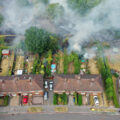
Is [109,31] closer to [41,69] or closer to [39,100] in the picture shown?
[41,69]

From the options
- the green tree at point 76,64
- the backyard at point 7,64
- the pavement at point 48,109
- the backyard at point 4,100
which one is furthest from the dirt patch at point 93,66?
the backyard at point 4,100

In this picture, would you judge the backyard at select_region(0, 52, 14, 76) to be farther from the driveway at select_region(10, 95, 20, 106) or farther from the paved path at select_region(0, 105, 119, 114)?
the paved path at select_region(0, 105, 119, 114)

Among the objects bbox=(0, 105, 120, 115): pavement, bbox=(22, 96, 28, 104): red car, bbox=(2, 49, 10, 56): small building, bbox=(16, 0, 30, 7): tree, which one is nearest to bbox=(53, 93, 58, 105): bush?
bbox=(0, 105, 120, 115): pavement

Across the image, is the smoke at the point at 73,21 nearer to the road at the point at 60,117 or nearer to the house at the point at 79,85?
the house at the point at 79,85

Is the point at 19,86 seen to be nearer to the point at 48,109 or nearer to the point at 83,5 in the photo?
the point at 48,109

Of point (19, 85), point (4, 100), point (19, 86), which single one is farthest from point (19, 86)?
point (4, 100)

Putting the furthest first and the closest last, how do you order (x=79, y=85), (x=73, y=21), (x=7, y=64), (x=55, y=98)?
(x=73, y=21), (x=7, y=64), (x=55, y=98), (x=79, y=85)
